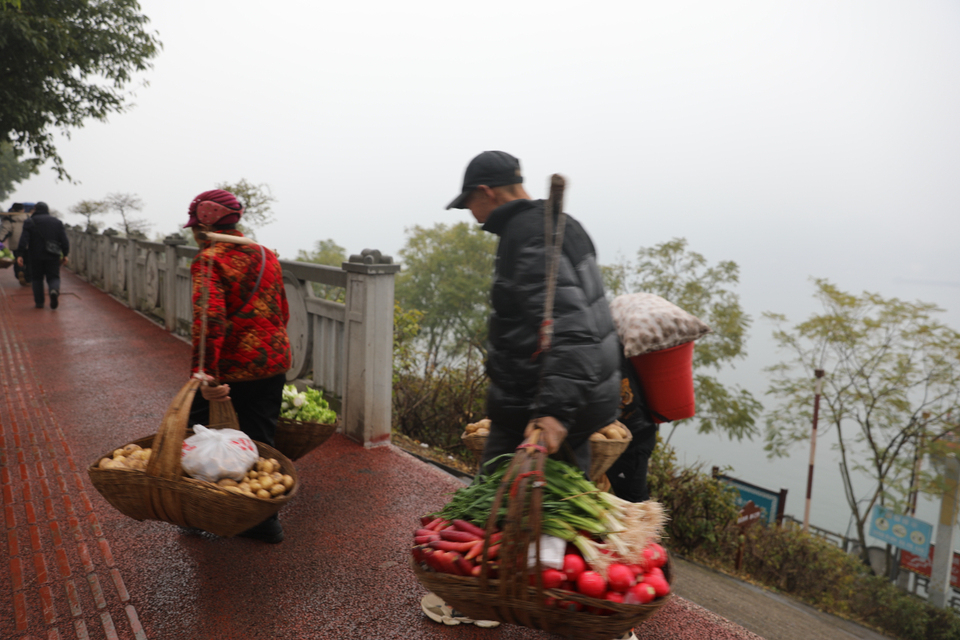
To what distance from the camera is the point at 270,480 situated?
8.97 ft

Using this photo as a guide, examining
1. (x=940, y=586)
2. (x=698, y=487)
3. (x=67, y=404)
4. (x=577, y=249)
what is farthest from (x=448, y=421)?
(x=940, y=586)

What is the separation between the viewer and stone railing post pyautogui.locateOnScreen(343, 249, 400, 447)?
4.68 meters

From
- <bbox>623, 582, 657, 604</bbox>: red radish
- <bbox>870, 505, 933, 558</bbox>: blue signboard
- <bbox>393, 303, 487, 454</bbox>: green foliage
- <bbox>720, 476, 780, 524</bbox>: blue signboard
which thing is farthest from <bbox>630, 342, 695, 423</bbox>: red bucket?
<bbox>720, 476, 780, 524</bbox>: blue signboard

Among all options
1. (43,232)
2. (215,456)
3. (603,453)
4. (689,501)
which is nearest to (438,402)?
(689,501)

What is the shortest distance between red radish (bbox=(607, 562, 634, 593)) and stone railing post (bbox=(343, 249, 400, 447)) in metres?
3.18

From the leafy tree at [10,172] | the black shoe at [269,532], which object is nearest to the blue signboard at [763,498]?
the black shoe at [269,532]

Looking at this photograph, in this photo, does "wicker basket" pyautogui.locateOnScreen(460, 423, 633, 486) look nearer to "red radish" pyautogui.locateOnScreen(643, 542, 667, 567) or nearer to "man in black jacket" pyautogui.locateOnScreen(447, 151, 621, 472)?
"man in black jacket" pyautogui.locateOnScreen(447, 151, 621, 472)

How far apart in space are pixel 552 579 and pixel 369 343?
3.23 meters

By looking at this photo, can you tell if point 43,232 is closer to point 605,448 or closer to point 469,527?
point 605,448

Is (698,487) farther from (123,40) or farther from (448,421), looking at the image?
(123,40)

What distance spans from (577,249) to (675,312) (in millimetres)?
1185

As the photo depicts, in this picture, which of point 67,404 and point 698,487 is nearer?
point 67,404

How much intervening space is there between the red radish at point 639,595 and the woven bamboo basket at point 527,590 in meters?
0.03

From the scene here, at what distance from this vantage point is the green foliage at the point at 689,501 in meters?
9.35
